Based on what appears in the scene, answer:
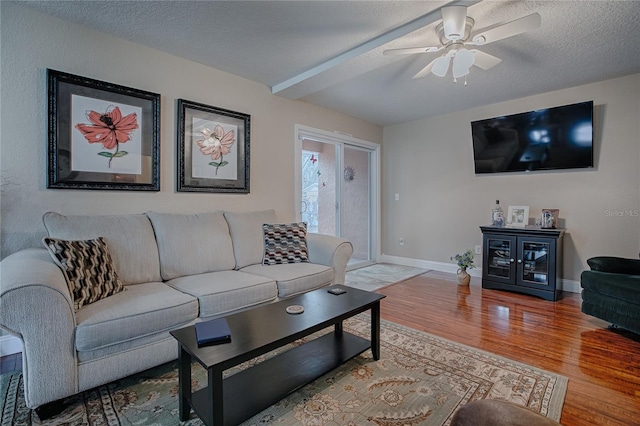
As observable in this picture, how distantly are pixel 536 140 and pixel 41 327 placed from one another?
4.82 meters

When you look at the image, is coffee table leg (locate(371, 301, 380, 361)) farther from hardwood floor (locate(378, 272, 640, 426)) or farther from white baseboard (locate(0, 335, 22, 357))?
white baseboard (locate(0, 335, 22, 357))

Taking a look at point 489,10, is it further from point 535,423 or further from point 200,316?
point 200,316

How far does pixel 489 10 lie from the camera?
2.09 meters

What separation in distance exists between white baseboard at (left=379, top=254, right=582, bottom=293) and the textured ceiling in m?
2.33

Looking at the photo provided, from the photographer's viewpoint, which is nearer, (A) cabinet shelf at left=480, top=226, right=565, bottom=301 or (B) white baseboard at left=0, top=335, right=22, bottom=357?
(B) white baseboard at left=0, top=335, right=22, bottom=357

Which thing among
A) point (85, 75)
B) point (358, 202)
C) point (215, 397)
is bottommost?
point (215, 397)

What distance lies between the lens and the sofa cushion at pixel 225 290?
2.05 m

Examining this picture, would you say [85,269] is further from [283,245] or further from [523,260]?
[523,260]

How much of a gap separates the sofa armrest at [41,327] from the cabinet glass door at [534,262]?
4150 millimetres

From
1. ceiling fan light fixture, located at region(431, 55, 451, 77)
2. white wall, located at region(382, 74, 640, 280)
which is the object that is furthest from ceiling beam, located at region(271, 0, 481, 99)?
white wall, located at region(382, 74, 640, 280)

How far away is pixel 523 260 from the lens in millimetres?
3621

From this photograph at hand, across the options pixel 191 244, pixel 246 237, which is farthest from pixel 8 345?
pixel 246 237

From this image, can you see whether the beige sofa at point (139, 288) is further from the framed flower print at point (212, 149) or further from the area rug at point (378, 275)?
the area rug at point (378, 275)

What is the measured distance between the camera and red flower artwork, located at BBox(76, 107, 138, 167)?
2402mm
